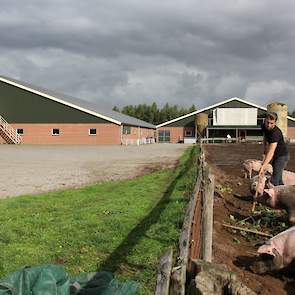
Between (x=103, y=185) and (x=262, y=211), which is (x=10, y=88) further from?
(x=262, y=211)

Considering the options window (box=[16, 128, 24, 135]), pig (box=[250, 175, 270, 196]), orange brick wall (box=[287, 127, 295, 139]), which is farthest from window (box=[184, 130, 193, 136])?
pig (box=[250, 175, 270, 196])

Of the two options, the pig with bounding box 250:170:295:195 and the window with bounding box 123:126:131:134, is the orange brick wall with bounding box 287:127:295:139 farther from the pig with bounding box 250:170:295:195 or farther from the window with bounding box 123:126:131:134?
the pig with bounding box 250:170:295:195

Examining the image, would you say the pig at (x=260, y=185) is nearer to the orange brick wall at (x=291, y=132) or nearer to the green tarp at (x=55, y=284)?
the green tarp at (x=55, y=284)

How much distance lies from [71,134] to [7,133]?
636cm

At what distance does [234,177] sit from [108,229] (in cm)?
949

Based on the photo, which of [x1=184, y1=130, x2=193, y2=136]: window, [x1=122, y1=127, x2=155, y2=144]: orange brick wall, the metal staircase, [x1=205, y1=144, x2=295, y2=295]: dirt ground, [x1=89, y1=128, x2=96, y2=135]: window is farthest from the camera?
[x1=184, y1=130, x2=193, y2=136]: window

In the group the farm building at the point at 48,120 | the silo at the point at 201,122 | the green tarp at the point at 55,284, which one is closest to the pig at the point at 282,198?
the green tarp at the point at 55,284

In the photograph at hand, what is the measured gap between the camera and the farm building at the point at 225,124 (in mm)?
61500

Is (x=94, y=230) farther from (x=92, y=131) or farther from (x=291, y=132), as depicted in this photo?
(x=291, y=132)

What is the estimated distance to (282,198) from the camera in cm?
859

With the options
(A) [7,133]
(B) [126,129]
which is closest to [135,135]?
(B) [126,129]

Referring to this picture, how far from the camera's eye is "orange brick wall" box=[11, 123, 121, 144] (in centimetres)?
4719

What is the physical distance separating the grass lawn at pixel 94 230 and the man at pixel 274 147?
6.39 feet

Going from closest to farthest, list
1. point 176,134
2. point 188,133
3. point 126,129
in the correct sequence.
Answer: point 126,129
point 188,133
point 176,134
